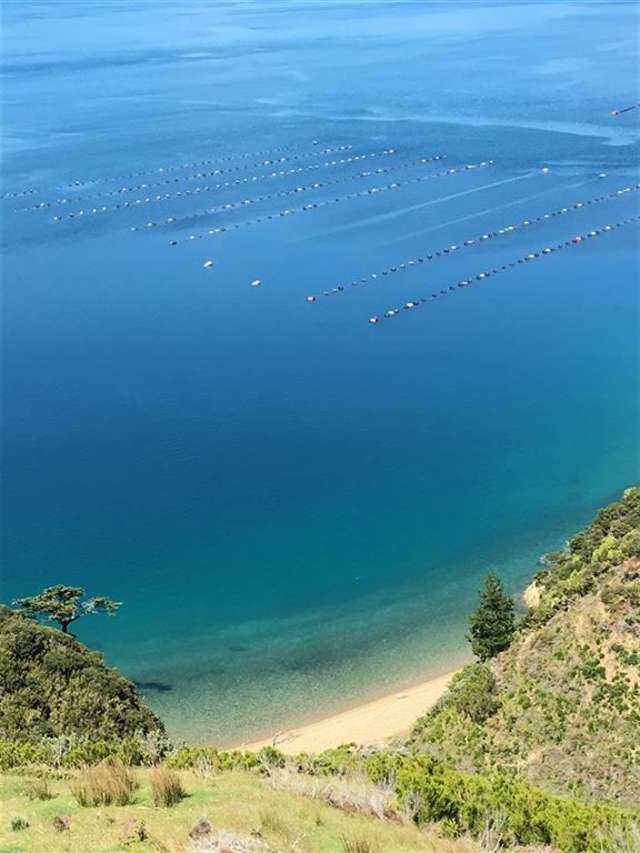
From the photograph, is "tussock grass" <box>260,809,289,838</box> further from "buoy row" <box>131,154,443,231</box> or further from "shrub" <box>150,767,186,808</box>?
"buoy row" <box>131,154,443,231</box>

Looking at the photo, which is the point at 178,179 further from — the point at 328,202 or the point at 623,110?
the point at 623,110

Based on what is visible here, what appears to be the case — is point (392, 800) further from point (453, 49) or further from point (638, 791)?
point (453, 49)

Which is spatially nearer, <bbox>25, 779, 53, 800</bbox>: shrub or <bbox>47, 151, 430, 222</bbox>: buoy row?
<bbox>25, 779, 53, 800</bbox>: shrub

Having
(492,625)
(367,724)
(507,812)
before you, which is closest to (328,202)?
(492,625)

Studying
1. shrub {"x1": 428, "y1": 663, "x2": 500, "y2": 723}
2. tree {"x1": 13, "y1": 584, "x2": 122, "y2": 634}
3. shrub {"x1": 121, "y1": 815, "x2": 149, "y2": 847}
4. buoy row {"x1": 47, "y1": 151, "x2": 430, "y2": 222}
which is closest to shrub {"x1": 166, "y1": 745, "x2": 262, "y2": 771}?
shrub {"x1": 121, "y1": 815, "x2": 149, "y2": 847}

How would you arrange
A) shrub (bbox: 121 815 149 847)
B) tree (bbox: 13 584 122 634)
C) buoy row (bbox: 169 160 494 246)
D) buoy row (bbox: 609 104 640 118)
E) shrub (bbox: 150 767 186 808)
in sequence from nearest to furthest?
shrub (bbox: 121 815 149 847) < shrub (bbox: 150 767 186 808) < tree (bbox: 13 584 122 634) < buoy row (bbox: 169 160 494 246) < buoy row (bbox: 609 104 640 118)

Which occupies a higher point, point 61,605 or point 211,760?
point 61,605

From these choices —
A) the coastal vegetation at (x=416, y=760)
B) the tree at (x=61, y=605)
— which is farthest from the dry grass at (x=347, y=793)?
the tree at (x=61, y=605)
